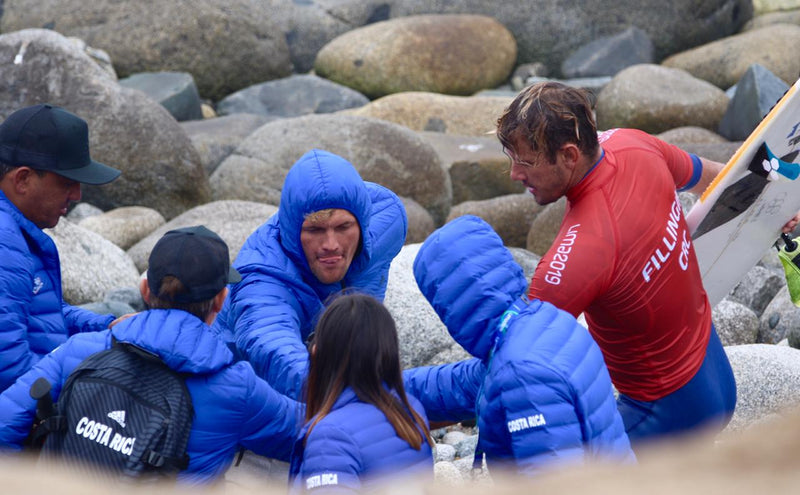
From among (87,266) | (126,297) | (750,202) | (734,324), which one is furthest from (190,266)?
(87,266)

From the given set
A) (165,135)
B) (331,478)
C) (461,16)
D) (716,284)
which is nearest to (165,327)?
A: (331,478)

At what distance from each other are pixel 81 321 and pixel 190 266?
3.93 ft

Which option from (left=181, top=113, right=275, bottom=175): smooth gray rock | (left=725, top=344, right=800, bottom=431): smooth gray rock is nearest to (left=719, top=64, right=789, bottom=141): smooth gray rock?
(left=181, top=113, right=275, bottom=175): smooth gray rock

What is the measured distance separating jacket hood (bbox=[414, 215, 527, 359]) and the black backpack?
0.81 m

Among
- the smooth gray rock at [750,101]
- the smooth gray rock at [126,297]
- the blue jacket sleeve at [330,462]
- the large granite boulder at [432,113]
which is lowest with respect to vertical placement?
the large granite boulder at [432,113]

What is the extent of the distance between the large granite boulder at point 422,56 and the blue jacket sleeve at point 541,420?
1436cm

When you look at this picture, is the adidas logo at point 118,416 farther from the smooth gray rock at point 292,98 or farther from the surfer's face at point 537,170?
the smooth gray rock at point 292,98

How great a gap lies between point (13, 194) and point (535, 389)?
2.13m

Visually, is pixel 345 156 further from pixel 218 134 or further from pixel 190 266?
pixel 190 266

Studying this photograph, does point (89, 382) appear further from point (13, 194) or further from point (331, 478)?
point (13, 194)

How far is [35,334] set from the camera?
142 inches

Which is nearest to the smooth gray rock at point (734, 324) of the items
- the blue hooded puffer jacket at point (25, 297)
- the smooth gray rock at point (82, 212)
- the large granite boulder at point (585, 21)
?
the blue hooded puffer jacket at point (25, 297)

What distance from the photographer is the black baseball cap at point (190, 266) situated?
Answer: 3.00 meters

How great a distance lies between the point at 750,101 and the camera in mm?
12992
